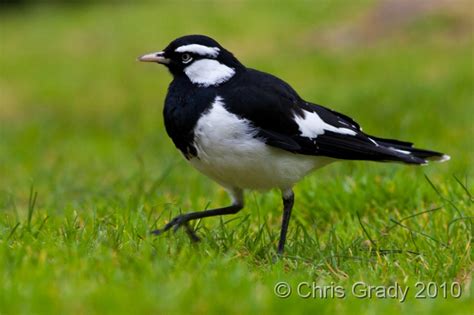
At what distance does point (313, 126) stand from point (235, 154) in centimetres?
56

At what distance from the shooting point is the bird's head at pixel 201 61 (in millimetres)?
4496

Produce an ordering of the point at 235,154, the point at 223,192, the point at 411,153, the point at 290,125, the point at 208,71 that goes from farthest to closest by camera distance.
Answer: the point at 223,192 < the point at 411,153 < the point at 208,71 < the point at 290,125 < the point at 235,154

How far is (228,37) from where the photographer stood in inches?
693

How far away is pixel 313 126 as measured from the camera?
4.54m

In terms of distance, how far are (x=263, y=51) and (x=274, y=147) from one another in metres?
12.4

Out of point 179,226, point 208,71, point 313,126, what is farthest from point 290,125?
point 179,226

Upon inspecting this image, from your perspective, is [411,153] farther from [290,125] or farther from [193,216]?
[193,216]

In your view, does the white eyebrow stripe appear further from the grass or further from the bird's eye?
the grass

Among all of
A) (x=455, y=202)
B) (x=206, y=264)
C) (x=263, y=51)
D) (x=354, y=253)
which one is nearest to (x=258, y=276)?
(x=206, y=264)

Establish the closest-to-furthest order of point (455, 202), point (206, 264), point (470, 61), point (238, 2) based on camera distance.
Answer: point (206, 264), point (455, 202), point (470, 61), point (238, 2)

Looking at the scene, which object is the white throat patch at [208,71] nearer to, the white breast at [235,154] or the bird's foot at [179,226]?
the white breast at [235,154]

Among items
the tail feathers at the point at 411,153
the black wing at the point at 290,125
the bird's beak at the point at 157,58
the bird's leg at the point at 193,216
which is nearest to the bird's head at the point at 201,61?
the bird's beak at the point at 157,58

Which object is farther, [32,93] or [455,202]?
[32,93]

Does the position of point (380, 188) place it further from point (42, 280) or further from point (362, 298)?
point (42, 280)
